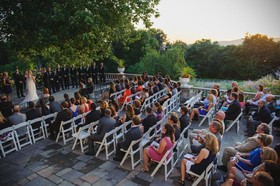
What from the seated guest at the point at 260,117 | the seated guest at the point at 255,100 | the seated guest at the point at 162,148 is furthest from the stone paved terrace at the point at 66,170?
the seated guest at the point at 255,100

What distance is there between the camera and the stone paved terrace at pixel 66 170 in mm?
4785

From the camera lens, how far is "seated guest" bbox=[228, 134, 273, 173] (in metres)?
4.04

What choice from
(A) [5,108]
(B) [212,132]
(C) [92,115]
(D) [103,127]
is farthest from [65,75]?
(B) [212,132]

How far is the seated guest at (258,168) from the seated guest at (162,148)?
1399 millimetres

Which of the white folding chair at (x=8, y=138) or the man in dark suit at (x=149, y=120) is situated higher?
the man in dark suit at (x=149, y=120)

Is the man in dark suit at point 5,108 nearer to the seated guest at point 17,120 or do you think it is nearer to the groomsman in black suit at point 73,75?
the seated guest at point 17,120

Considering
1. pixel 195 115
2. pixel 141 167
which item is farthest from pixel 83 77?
pixel 141 167

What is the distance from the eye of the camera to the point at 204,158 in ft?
13.4

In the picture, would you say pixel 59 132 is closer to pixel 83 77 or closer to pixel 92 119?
pixel 92 119

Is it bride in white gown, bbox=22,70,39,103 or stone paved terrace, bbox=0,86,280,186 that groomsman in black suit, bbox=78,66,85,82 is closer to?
bride in white gown, bbox=22,70,39,103

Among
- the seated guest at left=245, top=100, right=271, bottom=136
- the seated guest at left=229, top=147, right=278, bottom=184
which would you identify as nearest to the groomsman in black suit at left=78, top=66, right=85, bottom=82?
the seated guest at left=245, top=100, right=271, bottom=136

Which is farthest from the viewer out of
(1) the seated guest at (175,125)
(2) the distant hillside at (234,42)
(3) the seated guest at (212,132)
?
(2) the distant hillside at (234,42)

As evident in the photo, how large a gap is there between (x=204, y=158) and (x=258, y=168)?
0.94 m

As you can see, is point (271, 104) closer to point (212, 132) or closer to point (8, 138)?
point (212, 132)
